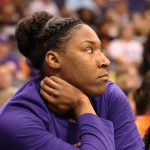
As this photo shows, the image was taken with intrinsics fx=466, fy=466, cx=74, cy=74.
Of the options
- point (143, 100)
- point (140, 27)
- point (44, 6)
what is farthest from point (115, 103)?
point (140, 27)

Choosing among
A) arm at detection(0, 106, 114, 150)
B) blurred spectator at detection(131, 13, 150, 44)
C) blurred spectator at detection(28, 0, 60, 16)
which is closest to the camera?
arm at detection(0, 106, 114, 150)

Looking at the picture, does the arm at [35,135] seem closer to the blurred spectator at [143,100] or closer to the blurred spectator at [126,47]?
the blurred spectator at [143,100]

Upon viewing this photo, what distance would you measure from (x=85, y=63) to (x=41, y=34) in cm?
21

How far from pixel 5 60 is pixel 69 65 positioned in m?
4.59

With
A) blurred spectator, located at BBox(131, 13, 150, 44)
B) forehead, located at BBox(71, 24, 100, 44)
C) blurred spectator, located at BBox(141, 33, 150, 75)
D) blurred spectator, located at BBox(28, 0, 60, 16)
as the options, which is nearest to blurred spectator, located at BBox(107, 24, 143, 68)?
blurred spectator, located at BBox(131, 13, 150, 44)

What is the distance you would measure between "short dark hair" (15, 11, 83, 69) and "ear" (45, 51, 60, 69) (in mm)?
21

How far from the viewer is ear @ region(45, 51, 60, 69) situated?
186 cm

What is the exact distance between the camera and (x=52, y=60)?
186 centimetres

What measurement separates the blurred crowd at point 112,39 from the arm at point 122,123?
32.5 inches

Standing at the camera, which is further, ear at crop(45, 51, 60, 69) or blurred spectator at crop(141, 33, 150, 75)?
blurred spectator at crop(141, 33, 150, 75)

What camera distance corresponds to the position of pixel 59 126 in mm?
1846

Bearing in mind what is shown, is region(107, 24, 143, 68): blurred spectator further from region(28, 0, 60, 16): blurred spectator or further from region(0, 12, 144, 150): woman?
region(0, 12, 144, 150): woman

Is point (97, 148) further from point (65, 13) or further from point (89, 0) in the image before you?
point (89, 0)

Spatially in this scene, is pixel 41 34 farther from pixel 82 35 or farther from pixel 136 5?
pixel 136 5
